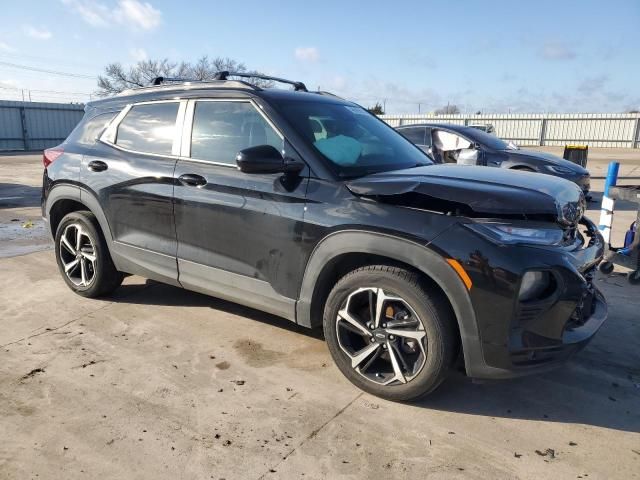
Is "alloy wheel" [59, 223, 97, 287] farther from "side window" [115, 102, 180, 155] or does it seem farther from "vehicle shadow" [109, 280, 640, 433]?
"vehicle shadow" [109, 280, 640, 433]

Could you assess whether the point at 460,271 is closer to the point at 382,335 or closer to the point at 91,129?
the point at 382,335

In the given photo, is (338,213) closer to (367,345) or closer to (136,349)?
(367,345)

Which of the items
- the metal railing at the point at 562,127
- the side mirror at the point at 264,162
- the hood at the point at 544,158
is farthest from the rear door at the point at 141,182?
the metal railing at the point at 562,127

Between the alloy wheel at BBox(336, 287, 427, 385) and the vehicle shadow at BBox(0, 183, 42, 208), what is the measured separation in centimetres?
931

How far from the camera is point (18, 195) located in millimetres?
11602

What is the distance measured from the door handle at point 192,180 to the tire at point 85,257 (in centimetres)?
122

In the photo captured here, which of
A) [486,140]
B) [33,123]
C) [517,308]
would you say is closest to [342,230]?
[517,308]

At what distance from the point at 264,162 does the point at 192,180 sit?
2.80 feet

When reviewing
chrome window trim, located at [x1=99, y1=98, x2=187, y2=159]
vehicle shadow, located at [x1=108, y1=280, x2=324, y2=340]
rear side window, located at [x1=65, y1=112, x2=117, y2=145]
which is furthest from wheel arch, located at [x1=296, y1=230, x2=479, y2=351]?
rear side window, located at [x1=65, y1=112, x2=117, y2=145]

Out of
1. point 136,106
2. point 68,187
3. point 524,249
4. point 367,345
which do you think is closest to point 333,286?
point 367,345

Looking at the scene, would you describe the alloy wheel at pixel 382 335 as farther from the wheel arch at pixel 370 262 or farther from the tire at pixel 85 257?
the tire at pixel 85 257

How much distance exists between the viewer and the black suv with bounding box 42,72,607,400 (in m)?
2.66

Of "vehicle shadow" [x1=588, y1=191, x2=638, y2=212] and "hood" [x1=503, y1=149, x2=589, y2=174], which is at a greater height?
"hood" [x1=503, y1=149, x2=589, y2=174]

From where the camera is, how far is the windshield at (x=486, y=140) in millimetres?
9547
